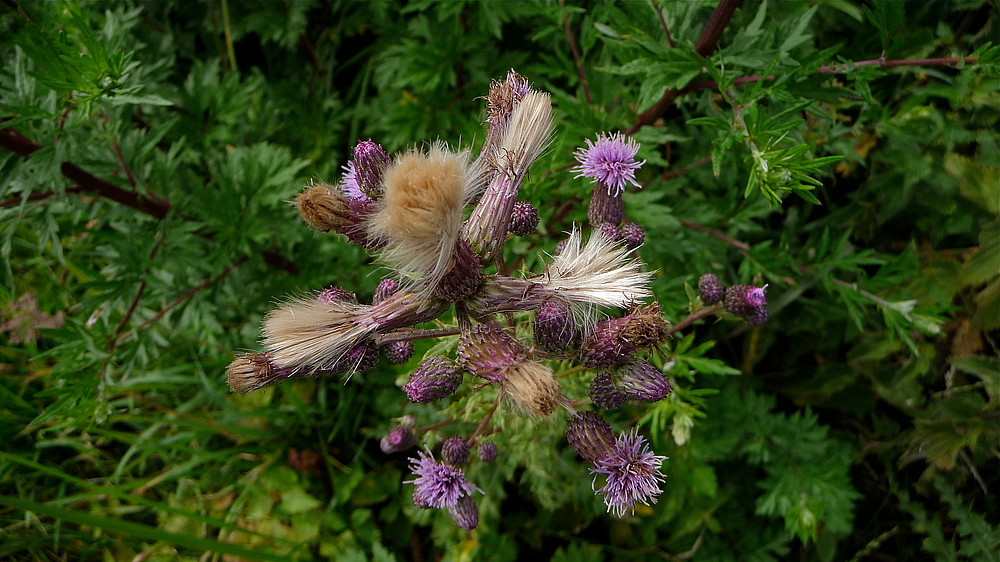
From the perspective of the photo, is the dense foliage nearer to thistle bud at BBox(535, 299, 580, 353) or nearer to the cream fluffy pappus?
thistle bud at BBox(535, 299, 580, 353)

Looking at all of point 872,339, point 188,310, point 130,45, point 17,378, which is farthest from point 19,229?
point 872,339

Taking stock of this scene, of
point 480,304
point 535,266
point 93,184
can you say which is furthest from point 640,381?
point 93,184

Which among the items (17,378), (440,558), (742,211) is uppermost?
(742,211)

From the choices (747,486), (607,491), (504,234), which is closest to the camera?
(504,234)

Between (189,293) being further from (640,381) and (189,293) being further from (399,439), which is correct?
(640,381)

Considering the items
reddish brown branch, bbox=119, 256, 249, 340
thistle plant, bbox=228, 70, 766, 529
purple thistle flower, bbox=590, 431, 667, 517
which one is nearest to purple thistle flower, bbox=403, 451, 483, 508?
thistle plant, bbox=228, 70, 766, 529

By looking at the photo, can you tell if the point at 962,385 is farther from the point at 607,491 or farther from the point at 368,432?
the point at 368,432

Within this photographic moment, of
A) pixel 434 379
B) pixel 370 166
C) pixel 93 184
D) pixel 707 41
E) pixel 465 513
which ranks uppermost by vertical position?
pixel 370 166
